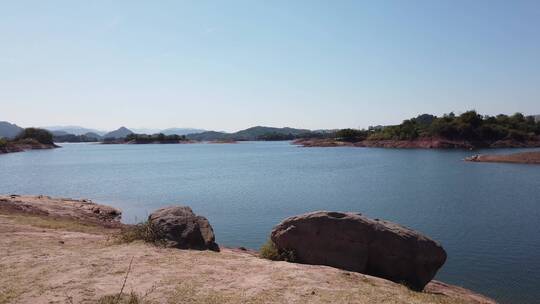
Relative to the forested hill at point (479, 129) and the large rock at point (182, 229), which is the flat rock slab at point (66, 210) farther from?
the forested hill at point (479, 129)

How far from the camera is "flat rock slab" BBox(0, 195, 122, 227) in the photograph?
2750cm

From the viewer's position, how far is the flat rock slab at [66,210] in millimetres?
27500

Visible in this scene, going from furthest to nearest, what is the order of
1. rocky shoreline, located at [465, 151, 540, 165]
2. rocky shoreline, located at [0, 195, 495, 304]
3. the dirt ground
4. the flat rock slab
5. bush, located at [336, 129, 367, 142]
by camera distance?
1. bush, located at [336, 129, 367, 142]
2. rocky shoreline, located at [465, 151, 540, 165]
3. the flat rock slab
4. rocky shoreline, located at [0, 195, 495, 304]
5. the dirt ground

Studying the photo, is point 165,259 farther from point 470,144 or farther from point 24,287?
point 470,144

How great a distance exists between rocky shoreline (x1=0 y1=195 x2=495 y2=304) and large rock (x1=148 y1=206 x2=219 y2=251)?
4cm

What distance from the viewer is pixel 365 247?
51.0 ft

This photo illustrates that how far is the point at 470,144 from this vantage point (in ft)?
444

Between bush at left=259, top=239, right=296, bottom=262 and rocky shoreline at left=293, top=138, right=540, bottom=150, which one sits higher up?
rocky shoreline at left=293, top=138, right=540, bottom=150

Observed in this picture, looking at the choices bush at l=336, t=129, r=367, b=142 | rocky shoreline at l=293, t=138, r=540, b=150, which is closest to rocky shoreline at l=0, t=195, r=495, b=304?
rocky shoreline at l=293, t=138, r=540, b=150

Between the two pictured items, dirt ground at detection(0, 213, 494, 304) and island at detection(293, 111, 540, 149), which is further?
island at detection(293, 111, 540, 149)

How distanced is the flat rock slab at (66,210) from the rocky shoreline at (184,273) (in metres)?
9.89

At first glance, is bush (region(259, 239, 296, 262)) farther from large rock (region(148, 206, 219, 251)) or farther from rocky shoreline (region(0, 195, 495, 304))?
large rock (region(148, 206, 219, 251))

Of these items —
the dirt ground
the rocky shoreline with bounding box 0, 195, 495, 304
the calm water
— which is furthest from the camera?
the calm water

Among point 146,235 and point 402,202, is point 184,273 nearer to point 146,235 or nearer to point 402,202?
point 146,235
